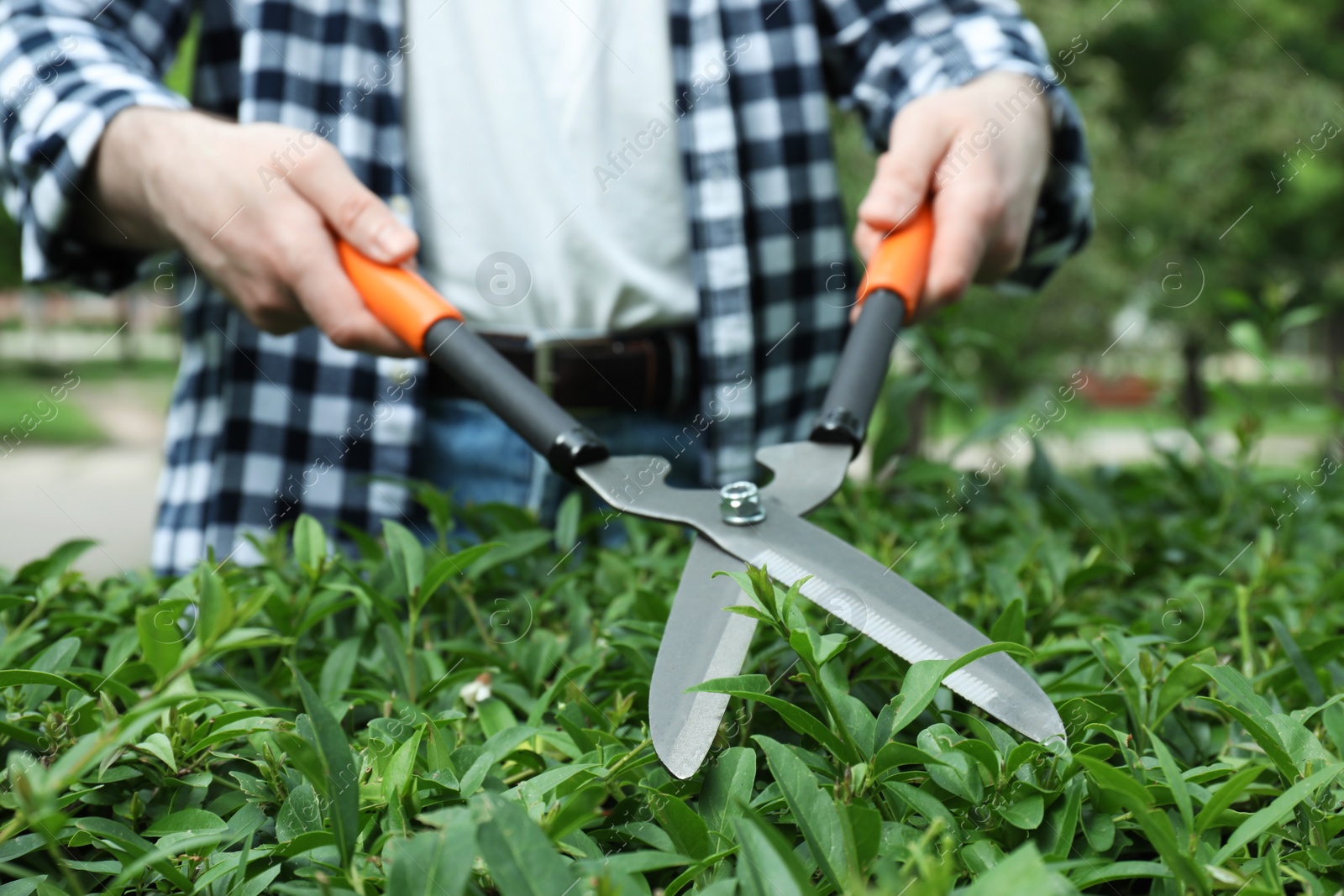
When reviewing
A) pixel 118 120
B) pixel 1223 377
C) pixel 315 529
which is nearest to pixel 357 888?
pixel 315 529

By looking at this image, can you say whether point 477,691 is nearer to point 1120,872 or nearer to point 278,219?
point 1120,872

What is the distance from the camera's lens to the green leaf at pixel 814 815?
2.11 ft

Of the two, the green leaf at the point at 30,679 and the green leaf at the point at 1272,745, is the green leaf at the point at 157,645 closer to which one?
the green leaf at the point at 30,679

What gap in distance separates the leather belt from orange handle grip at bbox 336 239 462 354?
48 centimetres

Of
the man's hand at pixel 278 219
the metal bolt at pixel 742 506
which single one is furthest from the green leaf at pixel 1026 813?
the man's hand at pixel 278 219

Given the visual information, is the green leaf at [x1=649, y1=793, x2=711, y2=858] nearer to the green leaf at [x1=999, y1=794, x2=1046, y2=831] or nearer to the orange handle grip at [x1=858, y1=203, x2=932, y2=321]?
the green leaf at [x1=999, y1=794, x2=1046, y2=831]

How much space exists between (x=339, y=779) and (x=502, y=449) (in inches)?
49.8

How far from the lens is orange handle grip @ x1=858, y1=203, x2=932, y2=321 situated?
4.63 ft

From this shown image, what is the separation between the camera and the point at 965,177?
4.82 ft

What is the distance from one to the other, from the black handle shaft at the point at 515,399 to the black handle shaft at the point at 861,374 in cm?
30

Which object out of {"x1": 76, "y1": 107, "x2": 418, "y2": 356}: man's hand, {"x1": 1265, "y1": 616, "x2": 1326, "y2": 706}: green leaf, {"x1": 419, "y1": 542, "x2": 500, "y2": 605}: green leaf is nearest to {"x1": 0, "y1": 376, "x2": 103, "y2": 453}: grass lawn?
{"x1": 76, "y1": 107, "x2": 418, "y2": 356}: man's hand

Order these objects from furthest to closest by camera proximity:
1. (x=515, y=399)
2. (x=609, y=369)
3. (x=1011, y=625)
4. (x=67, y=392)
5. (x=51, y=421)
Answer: (x=51, y=421), (x=67, y=392), (x=609, y=369), (x=515, y=399), (x=1011, y=625)

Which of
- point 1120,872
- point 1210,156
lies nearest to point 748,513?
point 1120,872

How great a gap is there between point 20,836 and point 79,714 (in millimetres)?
113
